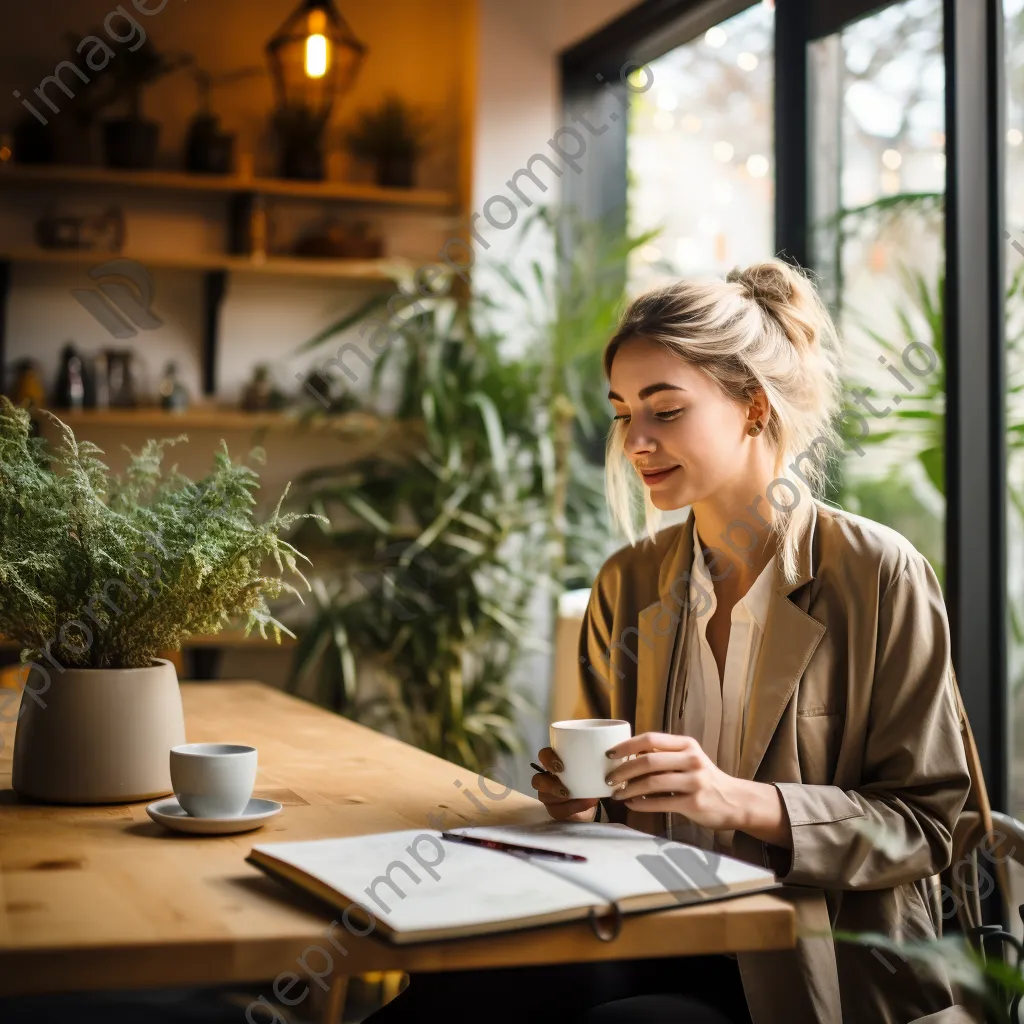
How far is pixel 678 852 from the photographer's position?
3.70 ft

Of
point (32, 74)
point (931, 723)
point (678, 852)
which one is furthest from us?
point (32, 74)

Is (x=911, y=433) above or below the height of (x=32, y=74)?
below

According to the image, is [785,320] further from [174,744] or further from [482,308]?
[482,308]

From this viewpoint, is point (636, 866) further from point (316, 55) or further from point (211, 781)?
point (316, 55)

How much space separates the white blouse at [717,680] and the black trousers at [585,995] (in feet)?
0.54

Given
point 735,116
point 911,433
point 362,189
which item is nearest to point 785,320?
point 911,433

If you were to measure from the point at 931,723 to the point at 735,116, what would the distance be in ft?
7.43

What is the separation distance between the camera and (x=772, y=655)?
1.50 meters

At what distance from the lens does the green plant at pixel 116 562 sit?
52.9 inches

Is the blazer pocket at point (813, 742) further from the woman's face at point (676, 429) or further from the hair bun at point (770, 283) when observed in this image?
the hair bun at point (770, 283)

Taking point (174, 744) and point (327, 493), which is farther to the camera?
point (327, 493)

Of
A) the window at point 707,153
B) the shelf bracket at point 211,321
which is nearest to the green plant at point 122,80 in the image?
the shelf bracket at point 211,321

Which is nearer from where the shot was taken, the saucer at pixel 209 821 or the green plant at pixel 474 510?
the saucer at pixel 209 821

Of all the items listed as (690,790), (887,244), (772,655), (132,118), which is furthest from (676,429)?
(132,118)
